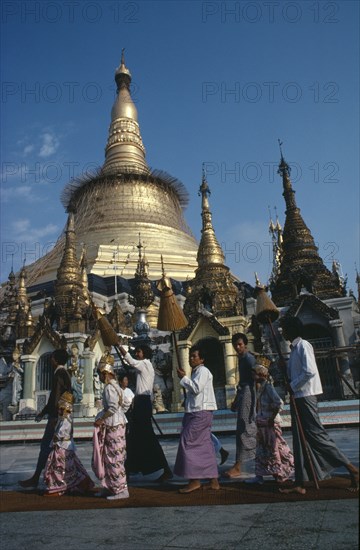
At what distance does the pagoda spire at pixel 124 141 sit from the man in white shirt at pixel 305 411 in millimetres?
39377

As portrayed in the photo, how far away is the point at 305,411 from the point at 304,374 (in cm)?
32

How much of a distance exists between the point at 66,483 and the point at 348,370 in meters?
12.6

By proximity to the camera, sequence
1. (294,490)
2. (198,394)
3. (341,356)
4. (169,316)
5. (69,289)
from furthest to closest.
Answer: (69,289), (341,356), (169,316), (198,394), (294,490)

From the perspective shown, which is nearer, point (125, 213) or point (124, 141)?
point (125, 213)

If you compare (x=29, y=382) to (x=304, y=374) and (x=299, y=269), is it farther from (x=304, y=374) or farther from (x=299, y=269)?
(x=304, y=374)

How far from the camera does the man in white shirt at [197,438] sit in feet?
15.3

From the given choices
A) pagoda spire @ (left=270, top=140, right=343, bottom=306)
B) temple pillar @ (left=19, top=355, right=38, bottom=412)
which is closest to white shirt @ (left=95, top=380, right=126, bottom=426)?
temple pillar @ (left=19, top=355, right=38, bottom=412)

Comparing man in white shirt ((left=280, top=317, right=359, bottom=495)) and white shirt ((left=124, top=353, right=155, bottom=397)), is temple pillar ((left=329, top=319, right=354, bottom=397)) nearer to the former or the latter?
white shirt ((left=124, top=353, right=155, bottom=397))

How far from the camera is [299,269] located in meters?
20.8

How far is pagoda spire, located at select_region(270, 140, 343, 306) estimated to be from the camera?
2005 centimetres

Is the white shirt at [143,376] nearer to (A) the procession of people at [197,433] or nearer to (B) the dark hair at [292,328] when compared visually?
(A) the procession of people at [197,433]

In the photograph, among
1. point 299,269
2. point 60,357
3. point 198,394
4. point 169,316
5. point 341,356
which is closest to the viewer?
point 198,394

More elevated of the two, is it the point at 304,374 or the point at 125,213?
the point at 125,213

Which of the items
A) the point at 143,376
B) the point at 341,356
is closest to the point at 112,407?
the point at 143,376
